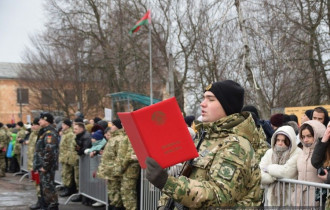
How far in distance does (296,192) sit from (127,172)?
3.92m

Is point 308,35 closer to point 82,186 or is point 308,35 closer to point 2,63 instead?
point 82,186

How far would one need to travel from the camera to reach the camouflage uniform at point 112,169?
772cm

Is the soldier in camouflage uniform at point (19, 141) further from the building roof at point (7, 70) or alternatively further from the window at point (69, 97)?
the building roof at point (7, 70)

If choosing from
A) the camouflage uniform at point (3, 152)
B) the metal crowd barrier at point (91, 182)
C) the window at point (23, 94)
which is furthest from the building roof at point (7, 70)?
the metal crowd barrier at point (91, 182)

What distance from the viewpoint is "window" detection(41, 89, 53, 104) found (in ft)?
100

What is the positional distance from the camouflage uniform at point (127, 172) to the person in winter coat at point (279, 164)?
2.83m

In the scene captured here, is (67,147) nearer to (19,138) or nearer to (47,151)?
(47,151)

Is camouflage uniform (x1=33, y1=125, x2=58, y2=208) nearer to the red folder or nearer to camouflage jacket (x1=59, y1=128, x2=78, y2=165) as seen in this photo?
camouflage jacket (x1=59, y1=128, x2=78, y2=165)

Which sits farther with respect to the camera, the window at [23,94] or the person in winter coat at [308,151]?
the window at [23,94]

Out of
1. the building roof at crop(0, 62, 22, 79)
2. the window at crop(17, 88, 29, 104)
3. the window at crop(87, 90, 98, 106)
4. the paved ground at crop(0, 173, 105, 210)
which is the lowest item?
the paved ground at crop(0, 173, 105, 210)

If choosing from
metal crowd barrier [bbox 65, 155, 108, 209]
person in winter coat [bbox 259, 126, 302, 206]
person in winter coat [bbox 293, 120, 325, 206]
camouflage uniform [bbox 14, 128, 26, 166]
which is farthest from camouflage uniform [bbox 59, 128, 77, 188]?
person in winter coat [bbox 293, 120, 325, 206]

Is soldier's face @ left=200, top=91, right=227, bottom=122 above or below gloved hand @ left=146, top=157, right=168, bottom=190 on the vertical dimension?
above

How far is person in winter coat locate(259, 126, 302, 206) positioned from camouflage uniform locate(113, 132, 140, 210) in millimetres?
2835

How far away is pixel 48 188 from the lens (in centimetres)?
806
